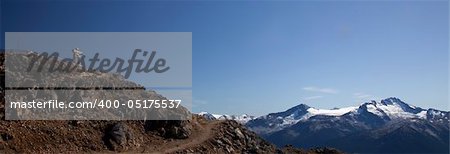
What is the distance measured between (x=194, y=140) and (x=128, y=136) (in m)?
9.54

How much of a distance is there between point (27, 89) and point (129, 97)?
1517cm

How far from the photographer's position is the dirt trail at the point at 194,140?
5736 centimetres

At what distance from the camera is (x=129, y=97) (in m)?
67.8

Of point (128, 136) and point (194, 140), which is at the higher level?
point (128, 136)

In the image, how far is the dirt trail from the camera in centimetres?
5736

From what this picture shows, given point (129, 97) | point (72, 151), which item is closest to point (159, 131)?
point (129, 97)

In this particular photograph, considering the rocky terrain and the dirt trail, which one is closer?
the rocky terrain

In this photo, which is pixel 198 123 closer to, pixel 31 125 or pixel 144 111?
pixel 144 111

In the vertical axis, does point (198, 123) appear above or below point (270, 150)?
above

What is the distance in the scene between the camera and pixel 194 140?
6209cm

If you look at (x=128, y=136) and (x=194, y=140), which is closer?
(x=128, y=136)

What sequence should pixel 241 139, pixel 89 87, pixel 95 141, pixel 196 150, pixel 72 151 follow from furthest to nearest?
pixel 241 139 → pixel 89 87 → pixel 196 150 → pixel 95 141 → pixel 72 151

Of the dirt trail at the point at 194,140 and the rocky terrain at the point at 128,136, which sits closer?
the rocky terrain at the point at 128,136

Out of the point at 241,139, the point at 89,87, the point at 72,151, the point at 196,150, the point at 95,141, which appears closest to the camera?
the point at 72,151
